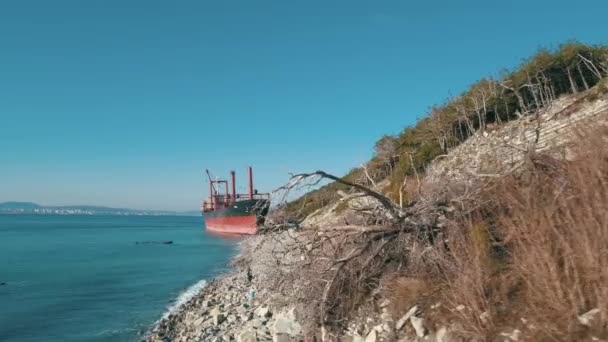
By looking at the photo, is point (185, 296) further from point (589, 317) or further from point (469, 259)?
point (589, 317)

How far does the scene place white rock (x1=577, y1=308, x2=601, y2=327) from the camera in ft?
13.4

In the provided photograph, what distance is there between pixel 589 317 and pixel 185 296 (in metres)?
18.2

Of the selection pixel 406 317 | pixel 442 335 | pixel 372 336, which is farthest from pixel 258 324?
pixel 442 335

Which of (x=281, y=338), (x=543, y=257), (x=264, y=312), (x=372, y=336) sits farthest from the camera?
(x=264, y=312)

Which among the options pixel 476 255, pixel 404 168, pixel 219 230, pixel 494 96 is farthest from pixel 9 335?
pixel 219 230

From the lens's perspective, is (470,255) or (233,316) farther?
(233,316)

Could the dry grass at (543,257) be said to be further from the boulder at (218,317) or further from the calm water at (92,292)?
the calm water at (92,292)

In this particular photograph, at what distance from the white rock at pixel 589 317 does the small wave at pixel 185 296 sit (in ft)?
47.2

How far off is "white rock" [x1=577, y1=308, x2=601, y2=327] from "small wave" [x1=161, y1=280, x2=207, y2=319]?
1439cm

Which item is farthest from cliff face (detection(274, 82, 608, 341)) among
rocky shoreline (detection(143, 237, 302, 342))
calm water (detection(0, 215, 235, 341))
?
calm water (detection(0, 215, 235, 341))

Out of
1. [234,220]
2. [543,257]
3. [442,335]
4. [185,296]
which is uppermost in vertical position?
[543,257]

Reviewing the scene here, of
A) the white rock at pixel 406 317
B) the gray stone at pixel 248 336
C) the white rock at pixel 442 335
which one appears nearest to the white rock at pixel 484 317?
the white rock at pixel 442 335

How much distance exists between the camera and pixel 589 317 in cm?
412

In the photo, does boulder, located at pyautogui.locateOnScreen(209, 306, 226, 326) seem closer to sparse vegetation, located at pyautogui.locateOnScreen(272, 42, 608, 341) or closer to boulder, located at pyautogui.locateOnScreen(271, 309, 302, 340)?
boulder, located at pyautogui.locateOnScreen(271, 309, 302, 340)
